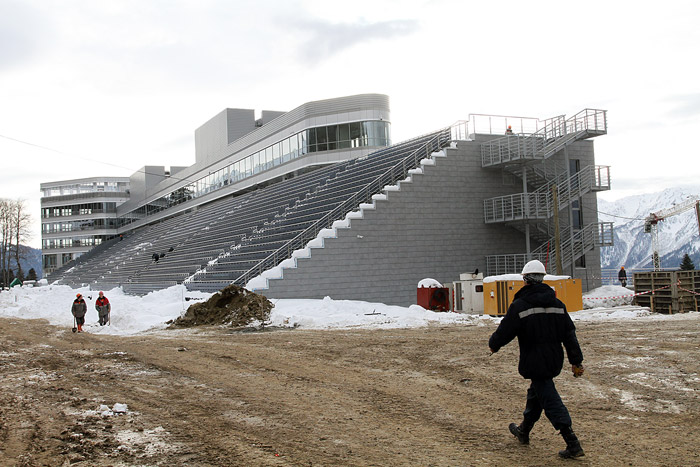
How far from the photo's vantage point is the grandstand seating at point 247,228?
2920 centimetres

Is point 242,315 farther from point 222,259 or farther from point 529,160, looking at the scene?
point 529,160

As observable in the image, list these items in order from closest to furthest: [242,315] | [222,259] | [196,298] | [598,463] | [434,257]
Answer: [598,463], [242,315], [196,298], [434,257], [222,259]

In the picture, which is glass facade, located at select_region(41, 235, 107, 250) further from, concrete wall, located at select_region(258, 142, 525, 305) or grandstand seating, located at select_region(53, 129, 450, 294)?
concrete wall, located at select_region(258, 142, 525, 305)

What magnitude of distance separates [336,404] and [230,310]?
1285cm

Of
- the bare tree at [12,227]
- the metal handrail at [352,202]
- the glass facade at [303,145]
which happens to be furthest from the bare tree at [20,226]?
the metal handrail at [352,202]

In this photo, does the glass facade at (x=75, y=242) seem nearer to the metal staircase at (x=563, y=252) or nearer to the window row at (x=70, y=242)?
the window row at (x=70, y=242)

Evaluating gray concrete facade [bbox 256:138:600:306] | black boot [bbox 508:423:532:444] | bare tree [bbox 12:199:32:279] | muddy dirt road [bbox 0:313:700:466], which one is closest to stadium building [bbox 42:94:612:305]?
gray concrete facade [bbox 256:138:600:306]

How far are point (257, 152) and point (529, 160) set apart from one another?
27.1m

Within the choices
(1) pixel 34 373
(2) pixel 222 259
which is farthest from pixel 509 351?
(2) pixel 222 259

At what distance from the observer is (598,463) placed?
18.6 feet

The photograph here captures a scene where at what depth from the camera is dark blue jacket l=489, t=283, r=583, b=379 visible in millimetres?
5863

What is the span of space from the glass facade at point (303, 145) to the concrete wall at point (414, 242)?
544 inches

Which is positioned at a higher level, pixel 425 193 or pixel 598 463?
pixel 425 193

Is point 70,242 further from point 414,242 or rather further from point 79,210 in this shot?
point 414,242
